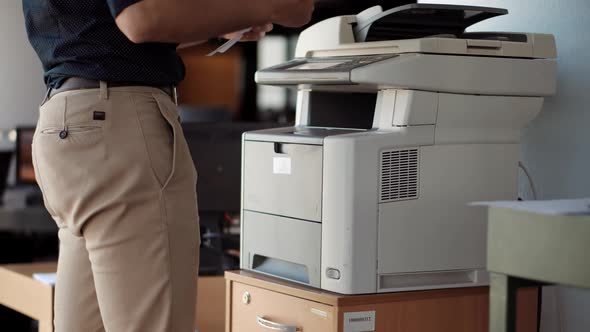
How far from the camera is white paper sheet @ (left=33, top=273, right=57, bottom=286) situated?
280 centimetres

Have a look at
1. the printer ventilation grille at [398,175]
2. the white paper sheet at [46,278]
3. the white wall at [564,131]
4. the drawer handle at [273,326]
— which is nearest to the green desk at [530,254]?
the printer ventilation grille at [398,175]

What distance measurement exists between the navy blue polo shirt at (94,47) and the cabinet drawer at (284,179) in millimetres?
481

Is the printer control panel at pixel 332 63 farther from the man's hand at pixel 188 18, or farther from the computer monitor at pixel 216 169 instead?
the computer monitor at pixel 216 169

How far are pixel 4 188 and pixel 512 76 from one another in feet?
12.5

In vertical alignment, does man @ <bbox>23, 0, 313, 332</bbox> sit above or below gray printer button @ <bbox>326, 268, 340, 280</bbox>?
above

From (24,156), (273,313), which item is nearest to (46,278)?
(273,313)

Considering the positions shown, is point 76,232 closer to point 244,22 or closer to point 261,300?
point 244,22

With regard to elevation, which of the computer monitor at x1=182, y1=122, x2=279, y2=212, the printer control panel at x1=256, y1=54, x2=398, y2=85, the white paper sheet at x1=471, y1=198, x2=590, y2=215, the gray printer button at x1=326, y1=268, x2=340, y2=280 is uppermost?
the printer control panel at x1=256, y1=54, x2=398, y2=85

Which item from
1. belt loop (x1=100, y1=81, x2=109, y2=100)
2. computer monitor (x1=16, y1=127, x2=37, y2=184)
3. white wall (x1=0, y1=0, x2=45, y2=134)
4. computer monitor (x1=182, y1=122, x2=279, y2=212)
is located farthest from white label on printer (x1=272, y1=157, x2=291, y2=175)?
white wall (x1=0, y1=0, x2=45, y2=134)

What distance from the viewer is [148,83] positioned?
171 cm

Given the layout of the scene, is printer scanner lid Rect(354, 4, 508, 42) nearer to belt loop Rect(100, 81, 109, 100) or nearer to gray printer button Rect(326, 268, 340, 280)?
gray printer button Rect(326, 268, 340, 280)

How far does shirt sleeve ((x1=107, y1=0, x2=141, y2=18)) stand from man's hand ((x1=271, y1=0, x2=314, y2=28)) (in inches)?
12.0

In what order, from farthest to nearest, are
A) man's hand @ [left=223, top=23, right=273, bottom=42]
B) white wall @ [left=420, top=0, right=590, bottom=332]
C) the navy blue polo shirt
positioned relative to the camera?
1. white wall @ [left=420, top=0, right=590, bottom=332]
2. man's hand @ [left=223, top=23, right=273, bottom=42]
3. the navy blue polo shirt

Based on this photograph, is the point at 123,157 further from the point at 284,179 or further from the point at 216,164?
the point at 216,164
